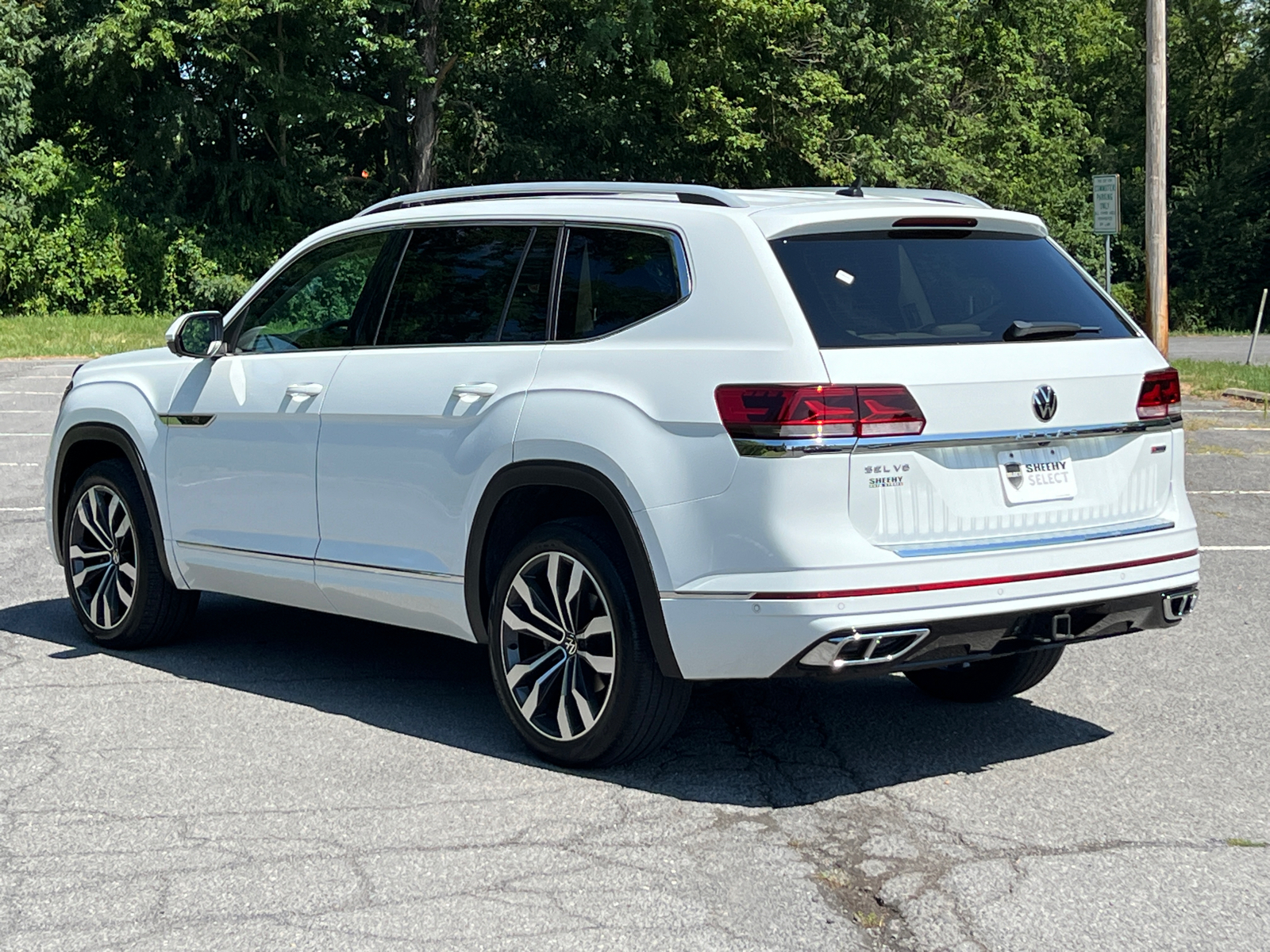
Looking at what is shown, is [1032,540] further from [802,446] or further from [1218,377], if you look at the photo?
[1218,377]

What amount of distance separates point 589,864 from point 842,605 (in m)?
1.03

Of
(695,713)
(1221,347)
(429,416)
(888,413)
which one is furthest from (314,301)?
(1221,347)

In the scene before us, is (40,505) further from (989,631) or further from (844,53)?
(844,53)

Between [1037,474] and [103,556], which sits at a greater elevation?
[1037,474]

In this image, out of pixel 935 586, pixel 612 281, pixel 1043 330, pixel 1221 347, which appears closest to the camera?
pixel 935 586

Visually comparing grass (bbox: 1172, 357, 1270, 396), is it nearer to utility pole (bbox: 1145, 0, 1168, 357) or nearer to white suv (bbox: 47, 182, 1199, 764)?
utility pole (bbox: 1145, 0, 1168, 357)

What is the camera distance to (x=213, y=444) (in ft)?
22.2

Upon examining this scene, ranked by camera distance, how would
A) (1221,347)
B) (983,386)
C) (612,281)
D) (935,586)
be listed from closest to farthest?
(935,586) < (983,386) < (612,281) < (1221,347)

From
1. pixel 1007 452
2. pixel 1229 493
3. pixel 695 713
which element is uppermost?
pixel 1007 452

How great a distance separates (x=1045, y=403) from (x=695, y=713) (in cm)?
190

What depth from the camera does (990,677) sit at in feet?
20.8

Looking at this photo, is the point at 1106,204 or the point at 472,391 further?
the point at 1106,204

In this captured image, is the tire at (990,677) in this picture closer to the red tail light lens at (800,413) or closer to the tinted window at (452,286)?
the red tail light lens at (800,413)


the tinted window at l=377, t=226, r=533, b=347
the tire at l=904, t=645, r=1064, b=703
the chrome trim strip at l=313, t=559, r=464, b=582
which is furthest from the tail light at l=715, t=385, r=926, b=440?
the tire at l=904, t=645, r=1064, b=703
